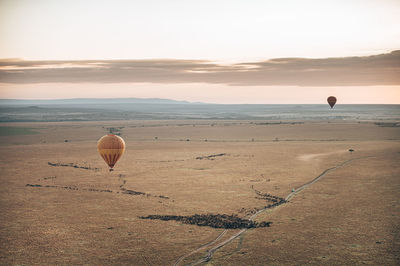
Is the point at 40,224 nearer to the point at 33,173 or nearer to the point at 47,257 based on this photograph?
the point at 47,257

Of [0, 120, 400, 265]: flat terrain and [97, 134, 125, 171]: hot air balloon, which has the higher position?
[97, 134, 125, 171]: hot air balloon

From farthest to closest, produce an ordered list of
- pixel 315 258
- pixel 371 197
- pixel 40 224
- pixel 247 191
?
pixel 247 191 → pixel 371 197 → pixel 40 224 → pixel 315 258

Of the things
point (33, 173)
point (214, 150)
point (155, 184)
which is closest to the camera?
point (155, 184)

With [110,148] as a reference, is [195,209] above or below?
below

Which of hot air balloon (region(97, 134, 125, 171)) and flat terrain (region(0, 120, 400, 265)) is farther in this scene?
hot air balloon (region(97, 134, 125, 171))

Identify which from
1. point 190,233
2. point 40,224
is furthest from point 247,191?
A: point 40,224

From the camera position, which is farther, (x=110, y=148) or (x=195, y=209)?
(x=110, y=148)

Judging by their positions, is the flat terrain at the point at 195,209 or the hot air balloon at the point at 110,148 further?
the hot air balloon at the point at 110,148

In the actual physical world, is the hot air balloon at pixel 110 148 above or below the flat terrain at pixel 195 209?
above
